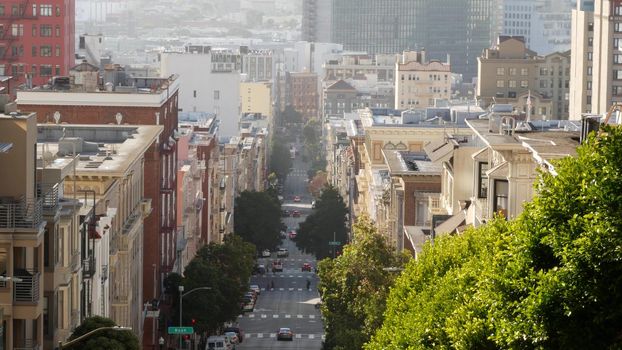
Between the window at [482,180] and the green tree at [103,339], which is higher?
the window at [482,180]

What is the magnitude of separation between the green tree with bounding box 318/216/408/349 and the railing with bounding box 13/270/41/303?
1485 inches

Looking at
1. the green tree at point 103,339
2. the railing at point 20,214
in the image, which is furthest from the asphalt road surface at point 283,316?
the railing at point 20,214

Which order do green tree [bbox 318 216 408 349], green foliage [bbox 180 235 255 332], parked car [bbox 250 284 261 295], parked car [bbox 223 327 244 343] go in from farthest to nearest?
parked car [bbox 250 284 261 295]
parked car [bbox 223 327 244 343]
green foliage [bbox 180 235 255 332]
green tree [bbox 318 216 408 349]

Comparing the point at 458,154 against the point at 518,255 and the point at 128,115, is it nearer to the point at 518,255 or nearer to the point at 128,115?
the point at 128,115

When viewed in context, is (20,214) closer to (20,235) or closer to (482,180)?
(20,235)

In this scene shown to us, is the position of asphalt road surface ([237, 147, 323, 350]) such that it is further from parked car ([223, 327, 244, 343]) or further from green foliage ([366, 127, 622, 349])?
green foliage ([366, 127, 622, 349])

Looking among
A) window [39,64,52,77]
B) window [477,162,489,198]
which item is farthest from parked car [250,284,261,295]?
window [477,162,489,198]

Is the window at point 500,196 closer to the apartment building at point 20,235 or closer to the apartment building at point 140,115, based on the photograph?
the apartment building at point 20,235

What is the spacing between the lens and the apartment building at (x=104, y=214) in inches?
3009

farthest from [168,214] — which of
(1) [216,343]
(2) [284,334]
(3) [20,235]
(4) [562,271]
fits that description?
(4) [562,271]

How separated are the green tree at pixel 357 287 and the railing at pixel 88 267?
19.7 metres

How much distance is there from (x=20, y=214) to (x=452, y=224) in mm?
36373

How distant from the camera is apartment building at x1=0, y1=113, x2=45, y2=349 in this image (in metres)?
62.4

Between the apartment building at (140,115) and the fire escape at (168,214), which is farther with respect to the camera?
the fire escape at (168,214)
